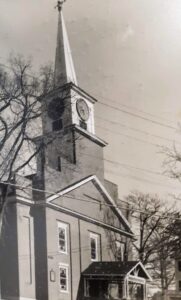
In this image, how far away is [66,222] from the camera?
12.5 meters

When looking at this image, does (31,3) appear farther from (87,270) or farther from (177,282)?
(177,282)

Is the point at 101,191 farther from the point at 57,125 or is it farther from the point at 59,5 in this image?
the point at 59,5

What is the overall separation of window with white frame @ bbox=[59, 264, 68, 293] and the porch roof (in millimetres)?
602

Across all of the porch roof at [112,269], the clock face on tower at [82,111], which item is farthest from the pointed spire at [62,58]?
the porch roof at [112,269]

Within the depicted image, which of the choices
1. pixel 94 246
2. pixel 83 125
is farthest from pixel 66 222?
pixel 83 125

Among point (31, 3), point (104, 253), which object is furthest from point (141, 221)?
point (31, 3)

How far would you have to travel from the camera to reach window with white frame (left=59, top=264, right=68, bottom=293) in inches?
484

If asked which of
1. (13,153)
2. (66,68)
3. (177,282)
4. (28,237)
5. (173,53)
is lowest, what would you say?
(177,282)

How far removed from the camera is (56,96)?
10.6 metres

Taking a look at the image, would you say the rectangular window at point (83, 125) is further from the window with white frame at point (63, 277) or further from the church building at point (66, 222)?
the window with white frame at point (63, 277)

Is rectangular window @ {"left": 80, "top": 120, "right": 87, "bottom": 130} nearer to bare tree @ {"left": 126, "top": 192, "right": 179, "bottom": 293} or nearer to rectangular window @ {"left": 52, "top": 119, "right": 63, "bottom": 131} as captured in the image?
rectangular window @ {"left": 52, "top": 119, "right": 63, "bottom": 131}

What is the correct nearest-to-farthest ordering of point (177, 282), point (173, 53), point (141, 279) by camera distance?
point (173, 53), point (141, 279), point (177, 282)

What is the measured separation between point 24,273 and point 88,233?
7.33 feet

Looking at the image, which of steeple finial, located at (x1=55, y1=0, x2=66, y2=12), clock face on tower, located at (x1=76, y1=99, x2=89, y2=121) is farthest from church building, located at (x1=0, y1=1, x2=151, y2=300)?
steeple finial, located at (x1=55, y1=0, x2=66, y2=12)
